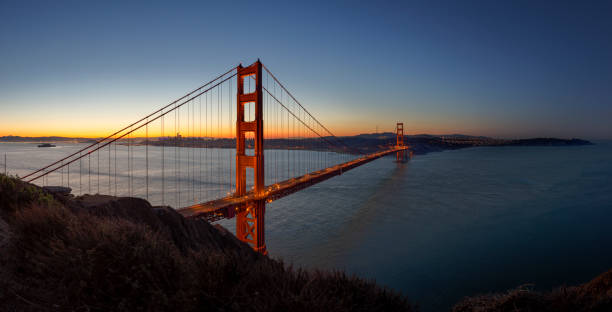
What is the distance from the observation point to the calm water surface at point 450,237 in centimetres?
1379

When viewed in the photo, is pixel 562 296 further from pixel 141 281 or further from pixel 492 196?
pixel 492 196

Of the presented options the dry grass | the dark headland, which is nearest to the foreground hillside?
the dark headland

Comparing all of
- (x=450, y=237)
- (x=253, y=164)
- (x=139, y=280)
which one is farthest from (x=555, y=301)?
(x=450, y=237)

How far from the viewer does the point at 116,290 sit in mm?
2639

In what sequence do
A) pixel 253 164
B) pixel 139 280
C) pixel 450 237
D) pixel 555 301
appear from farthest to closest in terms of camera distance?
pixel 450 237 < pixel 253 164 < pixel 555 301 < pixel 139 280

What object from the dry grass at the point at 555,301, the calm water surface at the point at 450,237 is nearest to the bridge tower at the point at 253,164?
the calm water surface at the point at 450,237

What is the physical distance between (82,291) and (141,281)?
466 millimetres

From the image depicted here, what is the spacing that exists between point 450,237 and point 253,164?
1483 cm

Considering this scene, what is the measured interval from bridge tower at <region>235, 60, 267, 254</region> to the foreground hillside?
1043cm

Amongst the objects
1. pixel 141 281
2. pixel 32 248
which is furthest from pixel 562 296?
pixel 32 248

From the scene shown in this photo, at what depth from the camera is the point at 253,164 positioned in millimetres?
15148

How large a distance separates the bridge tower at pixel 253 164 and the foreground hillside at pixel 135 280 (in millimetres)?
10431

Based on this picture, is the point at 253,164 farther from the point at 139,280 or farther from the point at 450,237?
the point at 450,237

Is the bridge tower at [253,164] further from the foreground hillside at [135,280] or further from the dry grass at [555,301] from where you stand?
the dry grass at [555,301]
